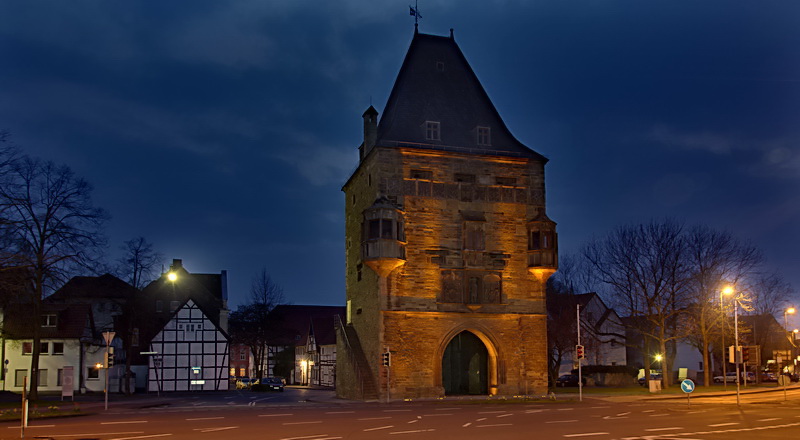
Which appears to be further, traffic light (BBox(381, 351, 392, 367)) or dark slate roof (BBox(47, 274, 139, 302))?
dark slate roof (BBox(47, 274, 139, 302))

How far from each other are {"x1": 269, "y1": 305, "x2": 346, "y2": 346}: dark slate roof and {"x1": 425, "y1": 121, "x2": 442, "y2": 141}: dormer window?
49.6m

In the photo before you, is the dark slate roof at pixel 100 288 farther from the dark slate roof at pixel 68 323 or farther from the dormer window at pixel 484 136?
the dormer window at pixel 484 136

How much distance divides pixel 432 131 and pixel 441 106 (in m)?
2.61

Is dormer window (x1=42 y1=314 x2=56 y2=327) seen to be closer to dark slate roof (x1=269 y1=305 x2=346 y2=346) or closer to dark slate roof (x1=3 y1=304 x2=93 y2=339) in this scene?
dark slate roof (x1=3 y1=304 x2=93 y2=339)

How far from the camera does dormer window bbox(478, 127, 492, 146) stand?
2021 inches

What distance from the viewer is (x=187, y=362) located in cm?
6900

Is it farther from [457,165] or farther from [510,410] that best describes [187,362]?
[510,410]

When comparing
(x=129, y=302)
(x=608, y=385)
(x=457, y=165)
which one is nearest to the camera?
(x=457, y=165)

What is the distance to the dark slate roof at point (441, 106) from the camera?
50.1m

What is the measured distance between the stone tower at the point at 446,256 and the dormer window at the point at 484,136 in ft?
0.23

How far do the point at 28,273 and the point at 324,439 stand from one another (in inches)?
687

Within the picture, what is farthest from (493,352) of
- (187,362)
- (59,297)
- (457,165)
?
(187,362)

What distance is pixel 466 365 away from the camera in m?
49.8

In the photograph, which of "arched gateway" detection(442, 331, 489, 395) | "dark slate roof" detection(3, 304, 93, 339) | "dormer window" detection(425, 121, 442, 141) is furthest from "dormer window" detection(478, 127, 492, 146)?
"dark slate roof" detection(3, 304, 93, 339)
